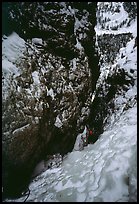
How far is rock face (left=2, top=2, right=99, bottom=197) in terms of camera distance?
5941 mm

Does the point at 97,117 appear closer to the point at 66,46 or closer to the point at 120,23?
the point at 66,46

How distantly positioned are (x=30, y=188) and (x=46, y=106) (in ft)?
8.02

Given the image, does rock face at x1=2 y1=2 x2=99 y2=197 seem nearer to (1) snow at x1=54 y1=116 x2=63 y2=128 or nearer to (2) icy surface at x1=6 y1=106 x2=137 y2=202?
(1) snow at x1=54 y1=116 x2=63 y2=128

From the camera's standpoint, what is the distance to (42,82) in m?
6.96

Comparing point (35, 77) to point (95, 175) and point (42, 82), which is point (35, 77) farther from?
point (95, 175)

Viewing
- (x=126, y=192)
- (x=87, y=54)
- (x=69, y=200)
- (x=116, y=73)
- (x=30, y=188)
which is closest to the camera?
(x=126, y=192)

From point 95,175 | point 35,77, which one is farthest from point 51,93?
point 95,175

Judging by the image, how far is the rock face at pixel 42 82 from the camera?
5941mm

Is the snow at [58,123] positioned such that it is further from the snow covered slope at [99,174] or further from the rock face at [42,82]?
the snow covered slope at [99,174]

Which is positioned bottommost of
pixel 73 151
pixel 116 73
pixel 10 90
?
pixel 73 151

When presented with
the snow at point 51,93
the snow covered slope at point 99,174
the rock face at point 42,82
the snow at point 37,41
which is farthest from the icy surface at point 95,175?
the snow at point 37,41

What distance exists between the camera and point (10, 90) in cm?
590

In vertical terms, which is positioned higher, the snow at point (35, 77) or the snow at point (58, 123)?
the snow at point (35, 77)

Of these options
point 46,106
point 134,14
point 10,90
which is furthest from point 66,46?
point 134,14
